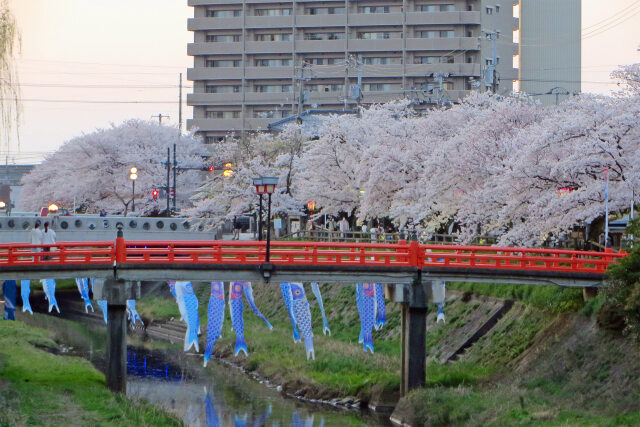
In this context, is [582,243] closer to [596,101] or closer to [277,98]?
[596,101]

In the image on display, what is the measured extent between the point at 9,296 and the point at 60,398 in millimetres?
19559

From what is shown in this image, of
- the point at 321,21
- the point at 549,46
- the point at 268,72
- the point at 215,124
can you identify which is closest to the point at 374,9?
the point at 321,21

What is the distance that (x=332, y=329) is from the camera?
146 ft

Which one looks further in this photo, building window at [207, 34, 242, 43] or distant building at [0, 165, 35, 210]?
distant building at [0, 165, 35, 210]

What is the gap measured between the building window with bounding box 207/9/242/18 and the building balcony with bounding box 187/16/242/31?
3.63 feet

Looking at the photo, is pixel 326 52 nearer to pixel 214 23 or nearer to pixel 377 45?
pixel 377 45

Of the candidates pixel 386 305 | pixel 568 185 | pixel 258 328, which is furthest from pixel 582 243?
pixel 258 328

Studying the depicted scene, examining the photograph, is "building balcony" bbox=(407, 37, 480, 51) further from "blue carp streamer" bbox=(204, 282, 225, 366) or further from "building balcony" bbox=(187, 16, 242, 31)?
"blue carp streamer" bbox=(204, 282, 225, 366)

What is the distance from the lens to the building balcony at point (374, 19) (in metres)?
108

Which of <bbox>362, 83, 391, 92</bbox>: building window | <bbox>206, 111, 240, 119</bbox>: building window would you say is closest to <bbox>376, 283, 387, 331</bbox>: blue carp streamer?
<bbox>362, 83, 391, 92</bbox>: building window

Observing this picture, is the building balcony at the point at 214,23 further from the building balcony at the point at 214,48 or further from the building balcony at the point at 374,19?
the building balcony at the point at 374,19

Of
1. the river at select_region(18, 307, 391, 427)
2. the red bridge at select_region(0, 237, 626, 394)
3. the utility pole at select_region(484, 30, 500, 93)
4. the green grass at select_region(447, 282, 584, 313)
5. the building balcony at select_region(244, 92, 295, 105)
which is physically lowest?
the river at select_region(18, 307, 391, 427)

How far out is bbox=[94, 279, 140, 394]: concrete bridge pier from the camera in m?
28.2

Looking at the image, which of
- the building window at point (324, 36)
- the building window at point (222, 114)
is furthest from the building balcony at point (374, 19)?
the building window at point (222, 114)
